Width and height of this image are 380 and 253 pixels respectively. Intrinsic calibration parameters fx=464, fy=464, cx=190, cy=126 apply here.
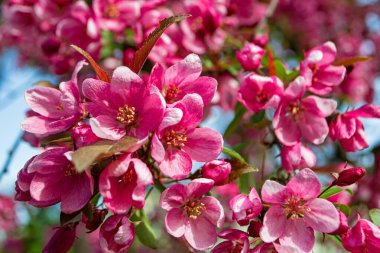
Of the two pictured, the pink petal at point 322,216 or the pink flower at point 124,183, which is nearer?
the pink flower at point 124,183

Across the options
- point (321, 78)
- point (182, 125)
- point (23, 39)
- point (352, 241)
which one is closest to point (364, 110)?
point (321, 78)

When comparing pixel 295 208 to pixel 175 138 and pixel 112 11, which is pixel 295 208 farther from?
pixel 112 11

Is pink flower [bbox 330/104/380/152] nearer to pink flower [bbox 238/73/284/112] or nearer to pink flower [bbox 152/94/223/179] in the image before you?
pink flower [bbox 238/73/284/112]

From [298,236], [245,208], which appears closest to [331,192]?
[298,236]

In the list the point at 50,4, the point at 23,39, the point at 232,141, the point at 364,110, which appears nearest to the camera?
the point at 364,110

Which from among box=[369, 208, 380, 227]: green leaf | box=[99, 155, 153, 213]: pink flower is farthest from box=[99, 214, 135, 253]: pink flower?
box=[369, 208, 380, 227]: green leaf

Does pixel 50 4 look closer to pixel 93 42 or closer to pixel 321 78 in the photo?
pixel 93 42

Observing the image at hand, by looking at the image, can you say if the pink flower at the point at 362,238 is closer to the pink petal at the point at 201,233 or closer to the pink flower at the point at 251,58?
the pink petal at the point at 201,233

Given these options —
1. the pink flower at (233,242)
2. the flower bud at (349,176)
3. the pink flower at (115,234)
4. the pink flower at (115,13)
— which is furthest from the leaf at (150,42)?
the pink flower at (115,13)
